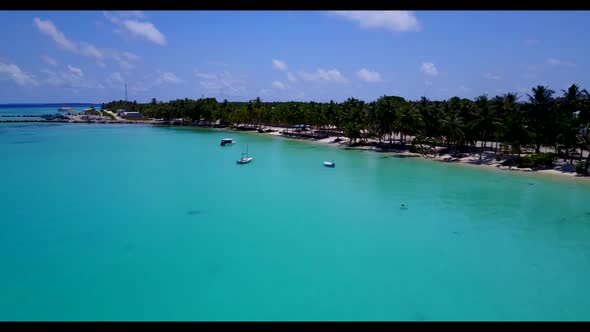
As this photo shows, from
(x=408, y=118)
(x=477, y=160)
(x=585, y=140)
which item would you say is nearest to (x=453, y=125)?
(x=477, y=160)

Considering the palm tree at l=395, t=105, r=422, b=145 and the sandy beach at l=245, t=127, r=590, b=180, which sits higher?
the palm tree at l=395, t=105, r=422, b=145

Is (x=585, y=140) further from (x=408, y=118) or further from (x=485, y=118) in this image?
(x=408, y=118)

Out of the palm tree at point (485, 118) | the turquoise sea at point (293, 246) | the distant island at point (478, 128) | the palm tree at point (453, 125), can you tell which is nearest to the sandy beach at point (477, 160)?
the distant island at point (478, 128)

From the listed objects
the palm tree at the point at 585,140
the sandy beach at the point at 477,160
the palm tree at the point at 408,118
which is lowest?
the sandy beach at the point at 477,160

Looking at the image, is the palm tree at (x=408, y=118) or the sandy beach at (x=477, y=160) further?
the palm tree at (x=408, y=118)

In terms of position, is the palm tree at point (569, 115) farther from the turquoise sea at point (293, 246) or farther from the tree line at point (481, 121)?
the turquoise sea at point (293, 246)

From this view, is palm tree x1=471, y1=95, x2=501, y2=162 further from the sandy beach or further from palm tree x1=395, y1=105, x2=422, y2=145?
palm tree x1=395, y1=105, x2=422, y2=145

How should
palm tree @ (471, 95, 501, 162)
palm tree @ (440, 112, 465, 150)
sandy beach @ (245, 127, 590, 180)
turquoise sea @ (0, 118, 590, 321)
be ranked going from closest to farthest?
turquoise sea @ (0, 118, 590, 321) < sandy beach @ (245, 127, 590, 180) < palm tree @ (471, 95, 501, 162) < palm tree @ (440, 112, 465, 150)

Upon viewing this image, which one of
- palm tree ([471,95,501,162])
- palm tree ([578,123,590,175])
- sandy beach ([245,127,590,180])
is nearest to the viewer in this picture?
palm tree ([578,123,590,175])

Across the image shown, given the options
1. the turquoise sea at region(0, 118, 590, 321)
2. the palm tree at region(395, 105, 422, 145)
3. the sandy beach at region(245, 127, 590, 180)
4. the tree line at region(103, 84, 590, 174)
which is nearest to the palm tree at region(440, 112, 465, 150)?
the tree line at region(103, 84, 590, 174)

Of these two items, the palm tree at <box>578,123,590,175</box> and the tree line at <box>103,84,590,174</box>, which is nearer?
the palm tree at <box>578,123,590,175</box>
